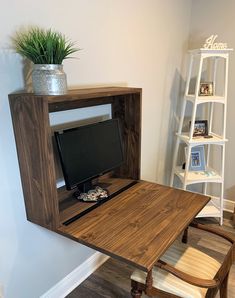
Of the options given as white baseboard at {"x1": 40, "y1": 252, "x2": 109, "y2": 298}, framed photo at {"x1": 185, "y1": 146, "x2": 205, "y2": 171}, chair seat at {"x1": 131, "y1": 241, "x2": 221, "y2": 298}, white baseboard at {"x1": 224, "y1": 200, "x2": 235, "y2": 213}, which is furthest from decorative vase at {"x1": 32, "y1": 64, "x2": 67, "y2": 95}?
white baseboard at {"x1": 224, "y1": 200, "x2": 235, "y2": 213}

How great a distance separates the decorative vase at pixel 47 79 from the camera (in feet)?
3.81

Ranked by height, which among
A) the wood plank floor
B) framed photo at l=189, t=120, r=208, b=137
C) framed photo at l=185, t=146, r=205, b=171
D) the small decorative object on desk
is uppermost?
framed photo at l=189, t=120, r=208, b=137

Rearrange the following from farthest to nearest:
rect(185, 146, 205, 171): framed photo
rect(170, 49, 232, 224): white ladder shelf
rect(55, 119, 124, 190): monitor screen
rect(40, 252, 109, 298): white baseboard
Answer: rect(185, 146, 205, 171): framed photo, rect(170, 49, 232, 224): white ladder shelf, rect(40, 252, 109, 298): white baseboard, rect(55, 119, 124, 190): monitor screen

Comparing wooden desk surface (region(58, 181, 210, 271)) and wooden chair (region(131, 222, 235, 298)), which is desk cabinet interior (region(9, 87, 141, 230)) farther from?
wooden chair (region(131, 222, 235, 298))

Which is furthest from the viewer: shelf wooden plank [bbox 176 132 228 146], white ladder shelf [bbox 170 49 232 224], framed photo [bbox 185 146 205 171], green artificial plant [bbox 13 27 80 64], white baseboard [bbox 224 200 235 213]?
white baseboard [bbox 224 200 235 213]

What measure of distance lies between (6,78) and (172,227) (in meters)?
1.10

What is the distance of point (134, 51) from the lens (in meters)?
2.01

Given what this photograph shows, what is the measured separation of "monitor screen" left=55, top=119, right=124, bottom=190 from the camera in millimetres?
1429

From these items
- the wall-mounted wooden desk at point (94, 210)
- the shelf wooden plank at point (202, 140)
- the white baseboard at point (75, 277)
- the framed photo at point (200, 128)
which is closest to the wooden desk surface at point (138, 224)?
the wall-mounted wooden desk at point (94, 210)

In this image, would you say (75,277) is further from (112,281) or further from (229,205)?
(229,205)

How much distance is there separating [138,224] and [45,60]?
924 millimetres

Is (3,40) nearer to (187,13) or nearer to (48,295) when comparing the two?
(48,295)

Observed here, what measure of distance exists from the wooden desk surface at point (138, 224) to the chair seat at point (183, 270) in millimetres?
257

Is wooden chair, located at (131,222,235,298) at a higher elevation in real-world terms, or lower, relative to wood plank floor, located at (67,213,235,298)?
higher
